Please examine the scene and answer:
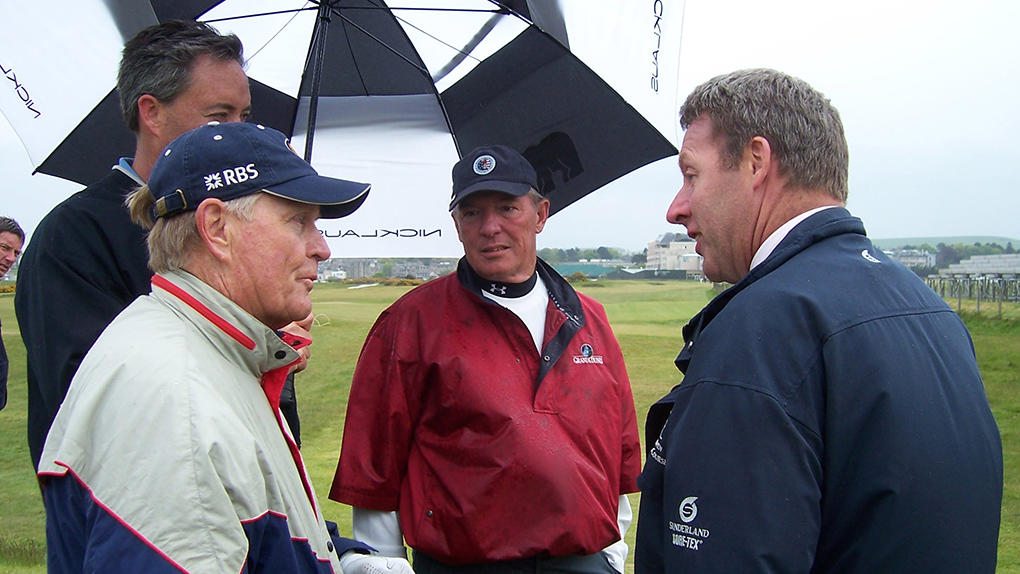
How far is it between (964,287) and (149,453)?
489 inches

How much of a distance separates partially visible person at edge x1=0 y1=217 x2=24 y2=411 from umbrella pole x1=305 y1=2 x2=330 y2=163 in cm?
341

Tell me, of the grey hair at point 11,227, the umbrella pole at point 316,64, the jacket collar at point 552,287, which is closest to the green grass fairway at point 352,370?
the grey hair at point 11,227

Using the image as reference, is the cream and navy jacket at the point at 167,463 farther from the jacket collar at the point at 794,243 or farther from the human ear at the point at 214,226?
the jacket collar at the point at 794,243

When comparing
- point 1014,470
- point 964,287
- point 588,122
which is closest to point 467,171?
point 588,122

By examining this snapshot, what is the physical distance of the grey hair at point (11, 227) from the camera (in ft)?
16.6

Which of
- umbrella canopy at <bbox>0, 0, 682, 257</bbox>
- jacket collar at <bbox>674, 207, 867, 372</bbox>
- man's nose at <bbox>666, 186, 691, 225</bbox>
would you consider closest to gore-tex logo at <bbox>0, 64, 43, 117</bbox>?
umbrella canopy at <bbox>0, 0, 682, 257</bbox>

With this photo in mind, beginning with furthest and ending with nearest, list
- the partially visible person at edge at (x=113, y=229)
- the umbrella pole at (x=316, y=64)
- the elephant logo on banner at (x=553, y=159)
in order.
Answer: the elephant logo on banner at (x=553, y=159) < the umbrella pole at (x=316, y=64) < the partially visible person at edge at (x=113, y=229)

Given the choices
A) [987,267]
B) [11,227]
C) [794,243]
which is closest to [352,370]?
[11,227]

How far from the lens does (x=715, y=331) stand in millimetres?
1232

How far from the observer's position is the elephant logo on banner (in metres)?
2.76

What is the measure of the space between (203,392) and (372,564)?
0.67m

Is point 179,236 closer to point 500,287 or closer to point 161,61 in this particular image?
point 161,61

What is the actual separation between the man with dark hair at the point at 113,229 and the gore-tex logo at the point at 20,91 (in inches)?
18.8

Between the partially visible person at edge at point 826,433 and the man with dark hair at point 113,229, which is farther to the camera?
the man with dark hair at point 113,229
